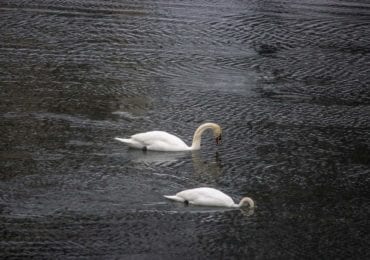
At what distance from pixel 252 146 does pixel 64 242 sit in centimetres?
617

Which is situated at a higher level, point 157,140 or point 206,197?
point 157,140

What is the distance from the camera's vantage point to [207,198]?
17047 mm

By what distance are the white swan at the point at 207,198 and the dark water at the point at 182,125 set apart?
0.23 m

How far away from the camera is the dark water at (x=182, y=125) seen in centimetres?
1605

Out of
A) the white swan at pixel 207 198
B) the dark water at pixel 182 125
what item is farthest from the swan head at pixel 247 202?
the dark water at pixel 182 125

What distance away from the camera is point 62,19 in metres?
30.1

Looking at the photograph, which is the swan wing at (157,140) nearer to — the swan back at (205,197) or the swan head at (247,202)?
the swan back at (205,197)

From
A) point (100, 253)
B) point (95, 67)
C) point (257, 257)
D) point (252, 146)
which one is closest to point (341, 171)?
point (252, 146)

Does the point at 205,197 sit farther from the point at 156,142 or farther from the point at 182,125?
the point at 182,125

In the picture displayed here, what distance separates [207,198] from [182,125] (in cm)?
492

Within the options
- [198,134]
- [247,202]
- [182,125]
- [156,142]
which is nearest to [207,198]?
[247,202]

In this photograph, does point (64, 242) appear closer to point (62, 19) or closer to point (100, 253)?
point (100, 253)

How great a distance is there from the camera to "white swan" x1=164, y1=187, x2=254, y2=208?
17047 millimetres

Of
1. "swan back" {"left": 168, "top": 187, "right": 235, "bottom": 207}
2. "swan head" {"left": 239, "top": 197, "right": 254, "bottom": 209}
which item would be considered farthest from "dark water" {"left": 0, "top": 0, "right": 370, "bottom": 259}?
"swan back" {"left": 168, "top": 187, "right": 235, "bottom": 207}
